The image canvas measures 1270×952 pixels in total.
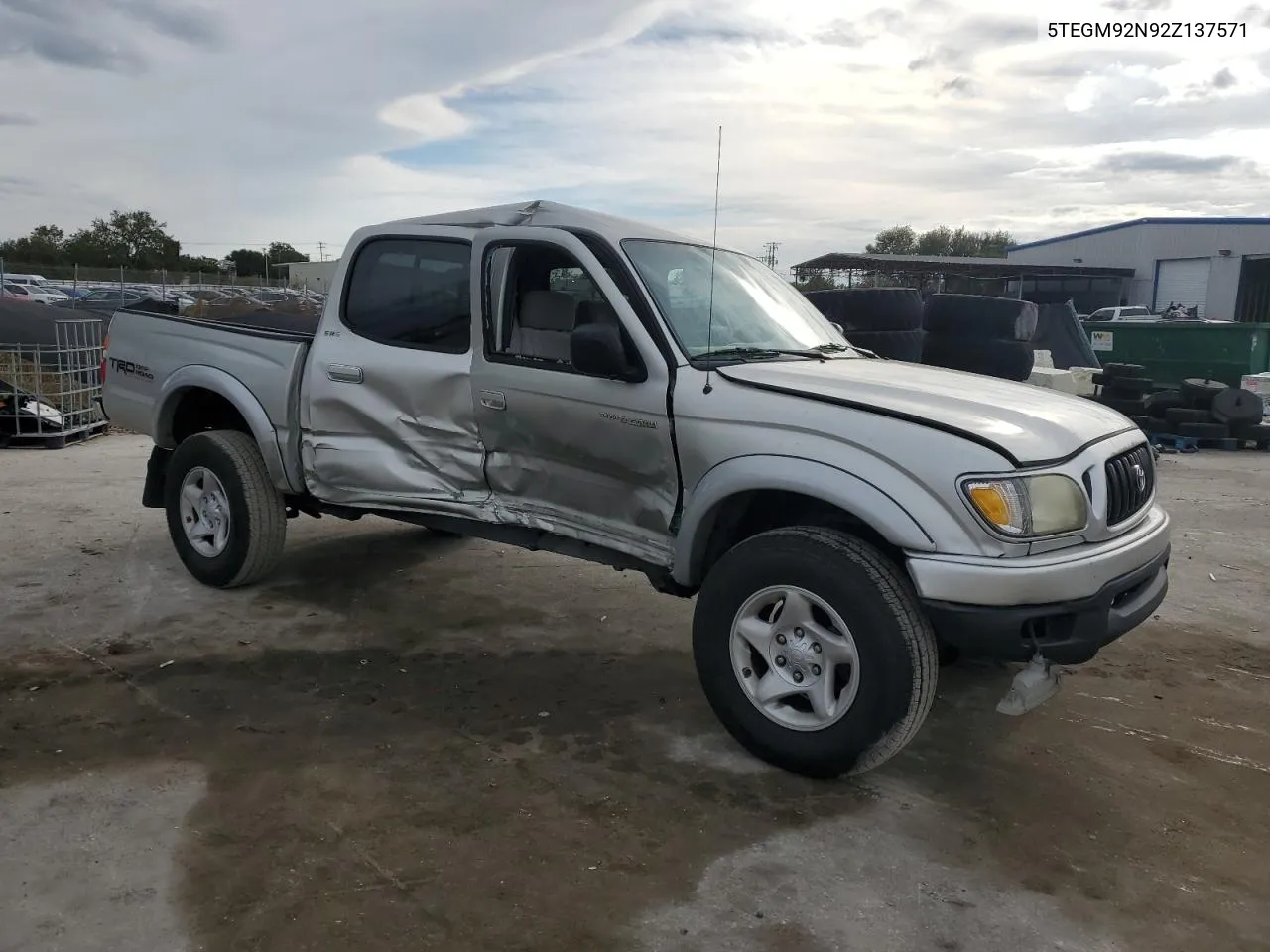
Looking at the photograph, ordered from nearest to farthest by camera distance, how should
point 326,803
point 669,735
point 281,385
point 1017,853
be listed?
point 1017,853, point 326,803, point 669,735, point 281,385

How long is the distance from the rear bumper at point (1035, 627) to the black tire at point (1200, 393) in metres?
10.1

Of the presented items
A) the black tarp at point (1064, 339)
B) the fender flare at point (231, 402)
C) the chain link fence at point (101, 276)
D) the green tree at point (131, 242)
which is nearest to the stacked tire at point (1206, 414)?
the black tarp at point (1064, 339)

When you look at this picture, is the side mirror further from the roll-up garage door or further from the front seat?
the roll-up garage door

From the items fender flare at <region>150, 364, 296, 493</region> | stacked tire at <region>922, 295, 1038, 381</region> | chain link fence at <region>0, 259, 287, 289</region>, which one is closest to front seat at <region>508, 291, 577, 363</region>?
fender flare at <region>150, 364, 296, 493</region>

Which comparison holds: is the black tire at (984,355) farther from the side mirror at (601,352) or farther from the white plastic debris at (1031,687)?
the white plastic debris at (1031,687)

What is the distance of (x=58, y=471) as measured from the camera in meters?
9.04

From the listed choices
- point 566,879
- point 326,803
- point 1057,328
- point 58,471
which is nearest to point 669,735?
point 566,879

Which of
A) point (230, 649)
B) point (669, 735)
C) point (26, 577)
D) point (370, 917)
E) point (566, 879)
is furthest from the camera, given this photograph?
point (26, 577)

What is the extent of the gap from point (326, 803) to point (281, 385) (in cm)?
241

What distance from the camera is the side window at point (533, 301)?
4.20 m

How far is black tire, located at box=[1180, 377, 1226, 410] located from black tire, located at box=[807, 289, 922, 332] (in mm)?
5174

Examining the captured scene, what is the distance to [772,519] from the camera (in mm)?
3797

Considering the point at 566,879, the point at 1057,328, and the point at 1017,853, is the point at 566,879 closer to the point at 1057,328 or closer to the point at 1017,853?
the point at 1017,853

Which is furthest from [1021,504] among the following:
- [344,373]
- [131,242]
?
[131,242]
